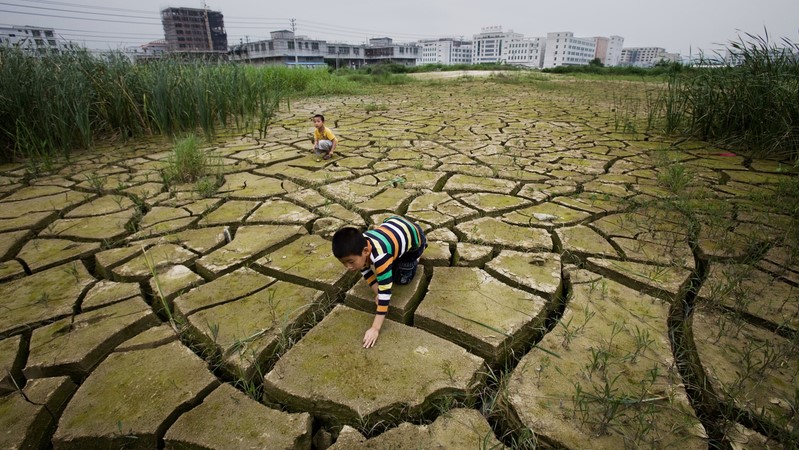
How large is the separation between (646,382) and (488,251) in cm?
87

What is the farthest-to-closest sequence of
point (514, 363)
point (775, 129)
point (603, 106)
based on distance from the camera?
point (603, 106) → point (775, 129) → point (514, 363)

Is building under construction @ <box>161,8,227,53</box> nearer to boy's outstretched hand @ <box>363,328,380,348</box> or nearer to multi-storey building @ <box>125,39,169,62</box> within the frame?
multi-storey building @ <box>125,39,169,62</box>

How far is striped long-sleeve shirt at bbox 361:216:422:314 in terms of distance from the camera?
1.38 metres

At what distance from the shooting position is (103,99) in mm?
4098

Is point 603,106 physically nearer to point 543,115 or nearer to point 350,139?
point 543,115

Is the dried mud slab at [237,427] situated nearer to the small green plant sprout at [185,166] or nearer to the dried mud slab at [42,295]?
the dried mud slab at [42,295]

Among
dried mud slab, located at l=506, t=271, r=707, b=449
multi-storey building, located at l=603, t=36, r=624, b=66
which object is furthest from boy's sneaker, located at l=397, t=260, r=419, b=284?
multi-storey building, located at l=603, t=36, r=624, b=66

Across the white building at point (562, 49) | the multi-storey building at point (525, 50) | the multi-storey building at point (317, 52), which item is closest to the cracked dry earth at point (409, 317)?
the multi-storey building at point (317, 52)

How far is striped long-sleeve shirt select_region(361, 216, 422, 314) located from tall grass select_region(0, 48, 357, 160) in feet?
11.2

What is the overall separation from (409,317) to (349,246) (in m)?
0.44

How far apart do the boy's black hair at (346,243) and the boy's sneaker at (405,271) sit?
0.39 m

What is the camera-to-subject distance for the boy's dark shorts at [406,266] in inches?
65.3

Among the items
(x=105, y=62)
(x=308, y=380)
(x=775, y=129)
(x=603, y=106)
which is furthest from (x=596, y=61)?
(x=308, y=380)

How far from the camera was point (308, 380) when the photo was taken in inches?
47.7
